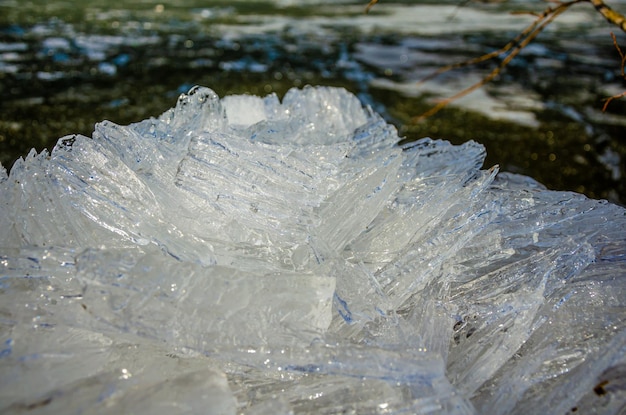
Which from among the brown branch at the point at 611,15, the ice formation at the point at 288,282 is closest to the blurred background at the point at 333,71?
the brown branch at the point at 611,15

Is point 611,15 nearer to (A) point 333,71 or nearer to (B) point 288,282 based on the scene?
(B) point 288,282

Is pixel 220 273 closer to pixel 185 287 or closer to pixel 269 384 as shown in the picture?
pixel 185 287

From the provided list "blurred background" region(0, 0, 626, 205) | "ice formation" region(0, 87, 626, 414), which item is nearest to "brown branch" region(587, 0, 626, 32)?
"ice formation" region(0, 87, 626, 414)

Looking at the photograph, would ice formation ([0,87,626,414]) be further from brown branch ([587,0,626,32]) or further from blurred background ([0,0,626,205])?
blurred background ([0,0,626,205])

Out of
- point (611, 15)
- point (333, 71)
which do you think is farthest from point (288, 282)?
point (333, 71)

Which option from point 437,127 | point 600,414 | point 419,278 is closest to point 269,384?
point 419,278
